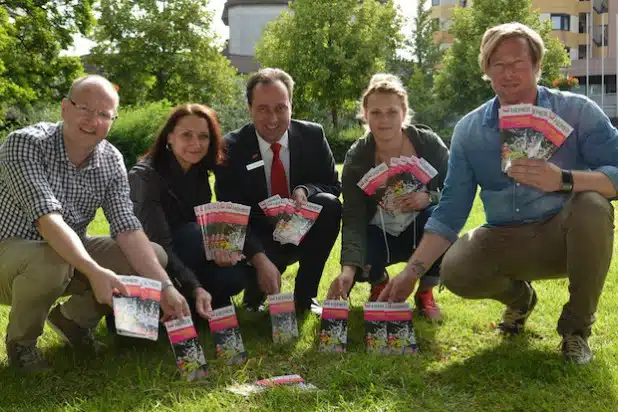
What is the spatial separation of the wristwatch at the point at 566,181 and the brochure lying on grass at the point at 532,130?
12 centimetres

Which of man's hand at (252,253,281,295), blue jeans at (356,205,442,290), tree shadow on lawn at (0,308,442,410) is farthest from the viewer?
blue jeans at (356,205,442,290)

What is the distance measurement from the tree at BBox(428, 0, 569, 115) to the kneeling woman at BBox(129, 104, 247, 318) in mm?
25943

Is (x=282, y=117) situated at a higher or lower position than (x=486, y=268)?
higher

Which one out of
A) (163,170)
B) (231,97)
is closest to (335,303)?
(163,170)

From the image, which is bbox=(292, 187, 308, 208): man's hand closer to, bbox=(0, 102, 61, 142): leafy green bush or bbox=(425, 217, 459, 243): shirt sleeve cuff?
bbox=(425, 217, 459, 243): shirt sleeve cuff

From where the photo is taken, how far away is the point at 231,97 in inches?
1131

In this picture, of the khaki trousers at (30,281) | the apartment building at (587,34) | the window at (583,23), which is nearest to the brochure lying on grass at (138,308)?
the khaki trousers at (30,281)

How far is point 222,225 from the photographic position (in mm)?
3631

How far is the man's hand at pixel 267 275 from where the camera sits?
12.0 ft

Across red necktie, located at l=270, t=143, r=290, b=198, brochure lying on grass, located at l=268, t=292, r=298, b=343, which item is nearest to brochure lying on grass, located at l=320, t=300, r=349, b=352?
brochure lying on grass, located at l=268, t=292, r=298, b=343

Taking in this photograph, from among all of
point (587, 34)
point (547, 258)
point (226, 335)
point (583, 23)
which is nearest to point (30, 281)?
point (226, 335)

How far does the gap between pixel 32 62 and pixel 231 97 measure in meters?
11.5

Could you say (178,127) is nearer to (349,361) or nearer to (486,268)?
(349,361)

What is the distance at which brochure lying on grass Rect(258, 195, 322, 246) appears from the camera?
3.87 meters
